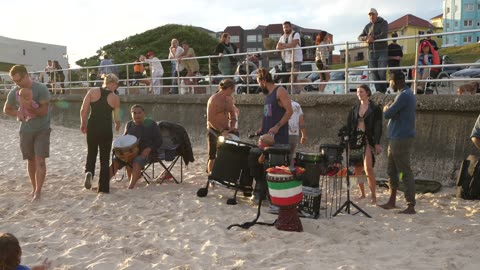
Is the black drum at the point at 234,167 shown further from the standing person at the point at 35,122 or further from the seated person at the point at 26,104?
the seated person at the point at 26,104

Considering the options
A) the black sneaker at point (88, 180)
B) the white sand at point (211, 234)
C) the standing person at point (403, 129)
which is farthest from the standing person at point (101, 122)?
the standing person at point (403, 129)

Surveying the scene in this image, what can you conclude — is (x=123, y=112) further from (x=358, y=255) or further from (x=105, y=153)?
(x=358, y=255)

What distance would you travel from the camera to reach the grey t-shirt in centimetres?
682

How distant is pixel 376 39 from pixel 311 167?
4.65 m

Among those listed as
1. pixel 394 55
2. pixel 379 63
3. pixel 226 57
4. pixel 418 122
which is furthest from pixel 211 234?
pixel 226 57

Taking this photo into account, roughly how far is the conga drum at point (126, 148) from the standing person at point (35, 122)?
112 centimetres

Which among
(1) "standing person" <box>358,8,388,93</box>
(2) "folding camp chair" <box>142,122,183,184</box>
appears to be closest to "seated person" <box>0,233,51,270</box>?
(2) "folding camp chair" <box>142,122,183,184</box>

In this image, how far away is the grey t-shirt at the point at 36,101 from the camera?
6.82 meters

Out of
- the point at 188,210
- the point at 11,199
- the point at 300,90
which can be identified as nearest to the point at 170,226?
the point at 188,210

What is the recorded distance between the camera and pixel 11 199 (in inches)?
287

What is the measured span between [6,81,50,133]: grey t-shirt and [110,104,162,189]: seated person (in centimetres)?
150

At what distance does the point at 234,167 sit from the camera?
6875 millimetres

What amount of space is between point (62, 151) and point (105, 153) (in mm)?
5855

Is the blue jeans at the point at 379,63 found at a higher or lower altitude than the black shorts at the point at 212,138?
higher
